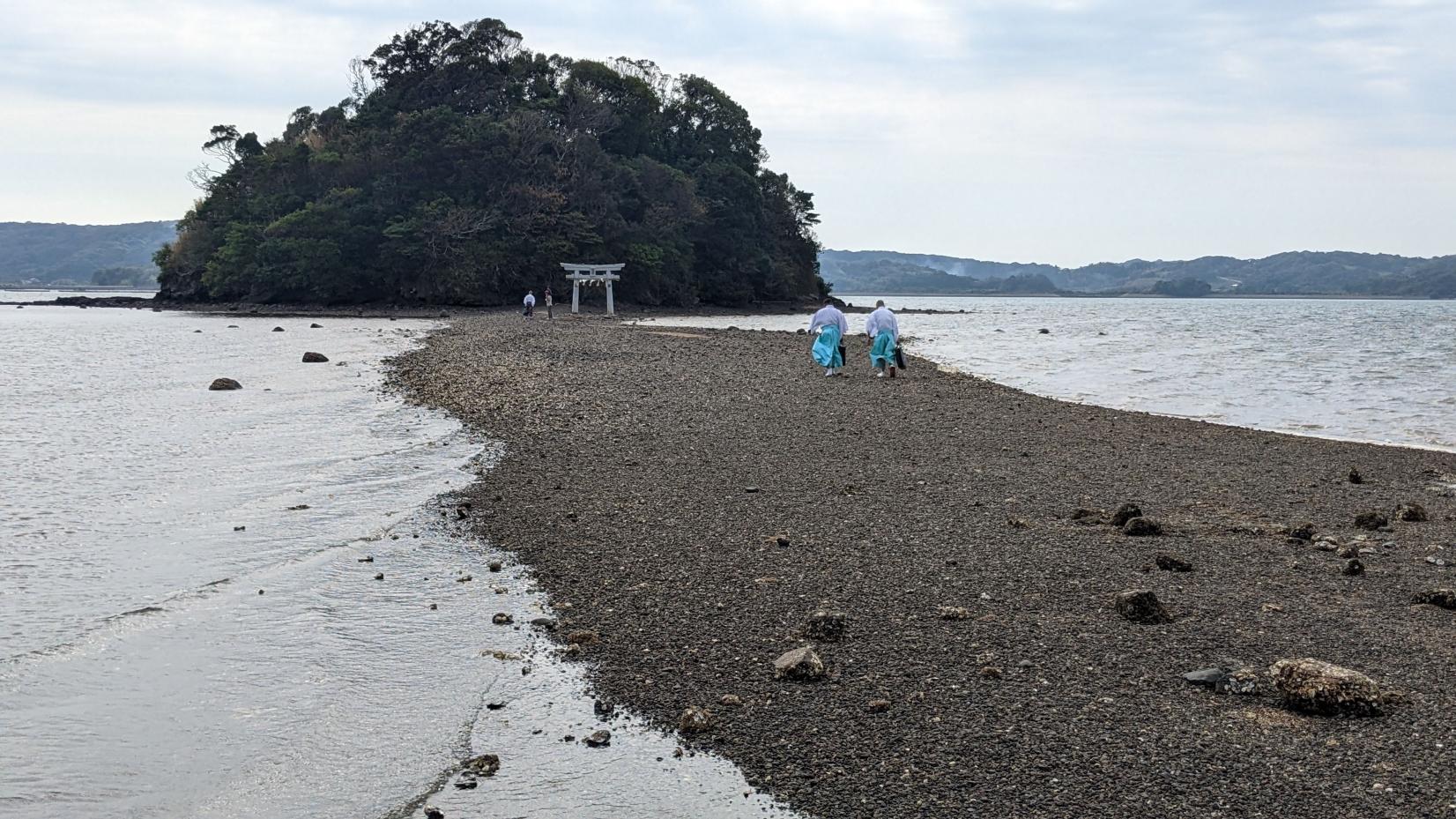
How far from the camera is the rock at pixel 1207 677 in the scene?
244 inches

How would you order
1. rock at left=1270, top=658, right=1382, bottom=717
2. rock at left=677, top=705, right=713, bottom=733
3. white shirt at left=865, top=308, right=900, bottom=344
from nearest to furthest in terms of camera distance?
rock at left=1270, top=658, right=1382, bottom=717 < rock at left=677, top=705, right=713, bottom=733 < white shirt at left=865, top=308, right=900, bottom=344

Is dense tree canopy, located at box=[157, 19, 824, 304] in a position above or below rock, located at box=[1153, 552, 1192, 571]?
above

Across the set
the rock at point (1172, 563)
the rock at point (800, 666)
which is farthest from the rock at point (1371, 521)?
the rock at point (800, 666)

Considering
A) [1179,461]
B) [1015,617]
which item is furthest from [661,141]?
[1015,617]

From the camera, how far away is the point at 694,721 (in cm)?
590

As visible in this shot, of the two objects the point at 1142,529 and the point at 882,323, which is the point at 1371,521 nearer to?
the point at 1142,529

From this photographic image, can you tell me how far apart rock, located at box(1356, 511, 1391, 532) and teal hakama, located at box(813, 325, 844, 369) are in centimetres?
1669

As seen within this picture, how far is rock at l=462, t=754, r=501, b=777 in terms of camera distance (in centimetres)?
551

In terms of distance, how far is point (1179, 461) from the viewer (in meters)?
14.4

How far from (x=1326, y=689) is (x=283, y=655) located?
603 cm

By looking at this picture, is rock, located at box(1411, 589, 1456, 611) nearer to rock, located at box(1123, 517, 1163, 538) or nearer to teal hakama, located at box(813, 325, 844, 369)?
rock, located at box(1123, 517, 1163, 538)

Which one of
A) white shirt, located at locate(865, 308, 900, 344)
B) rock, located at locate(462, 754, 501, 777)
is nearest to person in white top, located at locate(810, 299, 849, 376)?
white shirt, located at locate(865, 308, 900, 344)

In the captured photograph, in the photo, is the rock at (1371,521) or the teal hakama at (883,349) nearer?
the rock at (1371,521)

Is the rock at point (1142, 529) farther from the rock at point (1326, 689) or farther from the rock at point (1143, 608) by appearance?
the rock at point (1326, 689)
